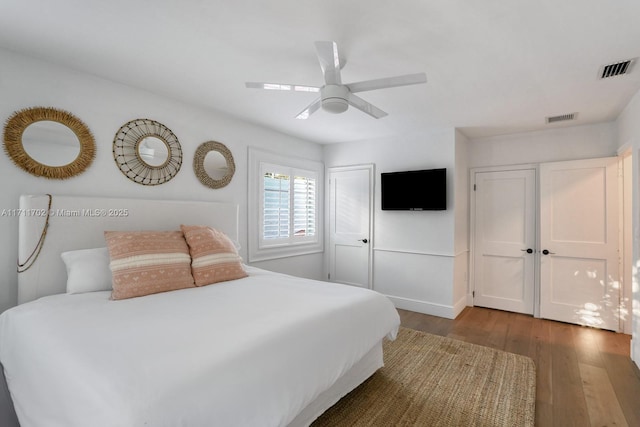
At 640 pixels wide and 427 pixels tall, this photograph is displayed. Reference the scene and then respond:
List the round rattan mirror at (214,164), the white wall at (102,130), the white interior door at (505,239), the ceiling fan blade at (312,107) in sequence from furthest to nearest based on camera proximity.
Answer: the white interior door at (505,239) → the round rattan mirror at (214,164) → the ceiling fan blade at (312,107) → the white wall at (102,130)

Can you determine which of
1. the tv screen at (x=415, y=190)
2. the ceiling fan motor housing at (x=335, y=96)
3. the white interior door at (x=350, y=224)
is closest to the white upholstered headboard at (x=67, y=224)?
the ceiling fan motor housing at (x=335, y=96)

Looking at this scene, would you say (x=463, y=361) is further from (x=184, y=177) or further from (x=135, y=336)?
(x=184, y=177)

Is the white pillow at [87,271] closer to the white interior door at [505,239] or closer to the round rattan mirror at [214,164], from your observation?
the round rattan mirror at [214,164]

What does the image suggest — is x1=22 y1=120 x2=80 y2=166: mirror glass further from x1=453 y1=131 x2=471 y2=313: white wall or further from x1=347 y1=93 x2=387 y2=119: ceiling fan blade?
x1=453 y1=131 x2=471 y2=313: white wall

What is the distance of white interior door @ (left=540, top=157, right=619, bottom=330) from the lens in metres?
3.46

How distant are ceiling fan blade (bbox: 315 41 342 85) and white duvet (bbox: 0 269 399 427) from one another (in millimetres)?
1522

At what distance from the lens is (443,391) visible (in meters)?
2.20

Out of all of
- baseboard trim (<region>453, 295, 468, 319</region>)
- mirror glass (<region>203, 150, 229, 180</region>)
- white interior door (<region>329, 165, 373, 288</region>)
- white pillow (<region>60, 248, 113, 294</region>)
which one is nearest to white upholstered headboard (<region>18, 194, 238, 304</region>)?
white pillow (<region>60, 248, 113, 294</region>)

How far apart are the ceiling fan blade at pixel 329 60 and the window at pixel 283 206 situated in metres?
1.98

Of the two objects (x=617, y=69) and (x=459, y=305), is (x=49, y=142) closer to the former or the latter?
(x=617, y=69)

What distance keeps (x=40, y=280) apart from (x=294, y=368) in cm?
208

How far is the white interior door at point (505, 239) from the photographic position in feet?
13.0

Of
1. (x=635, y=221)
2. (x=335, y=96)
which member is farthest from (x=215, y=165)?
(x=635, y=221)

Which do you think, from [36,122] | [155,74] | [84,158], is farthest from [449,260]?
[36,122]
